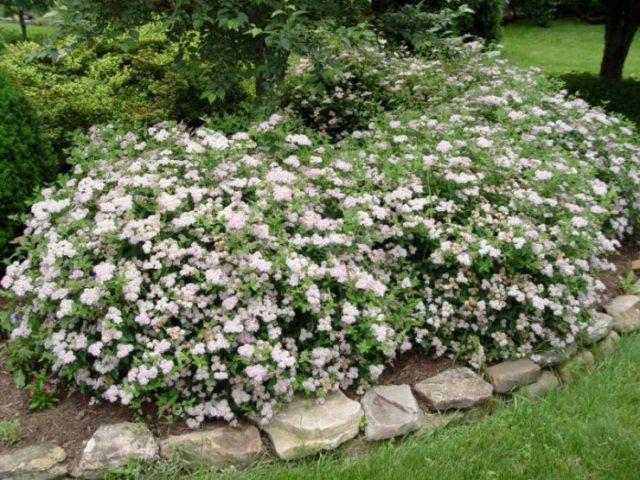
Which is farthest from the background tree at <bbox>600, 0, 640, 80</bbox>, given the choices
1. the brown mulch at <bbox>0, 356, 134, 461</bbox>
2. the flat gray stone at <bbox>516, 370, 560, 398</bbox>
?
the brown mulch at <bbox>0, 356, 134, 461</bbox>

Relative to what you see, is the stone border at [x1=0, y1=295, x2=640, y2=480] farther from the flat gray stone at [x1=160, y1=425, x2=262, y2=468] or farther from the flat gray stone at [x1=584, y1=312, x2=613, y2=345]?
the flat gray stone at [x1=584, y1=312, x2=613, y2=345]

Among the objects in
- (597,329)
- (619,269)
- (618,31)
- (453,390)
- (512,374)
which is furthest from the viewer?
(618,31)

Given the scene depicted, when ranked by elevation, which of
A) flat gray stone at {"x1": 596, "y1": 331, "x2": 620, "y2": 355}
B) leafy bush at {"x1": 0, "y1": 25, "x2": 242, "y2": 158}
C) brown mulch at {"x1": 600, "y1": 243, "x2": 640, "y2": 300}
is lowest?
brown mulch at {"x1": 600, "y1": 243, "x2": 640, "y2": 300}

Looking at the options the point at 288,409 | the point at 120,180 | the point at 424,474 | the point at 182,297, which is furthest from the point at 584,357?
the point at 120,180

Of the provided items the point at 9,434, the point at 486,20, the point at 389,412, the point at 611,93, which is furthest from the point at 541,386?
the point at 486,20

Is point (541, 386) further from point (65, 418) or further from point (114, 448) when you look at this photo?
point (65, 418)

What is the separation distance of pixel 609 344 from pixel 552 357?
0.48m

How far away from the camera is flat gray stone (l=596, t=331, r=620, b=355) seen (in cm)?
354

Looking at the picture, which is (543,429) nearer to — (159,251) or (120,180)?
(159,251)

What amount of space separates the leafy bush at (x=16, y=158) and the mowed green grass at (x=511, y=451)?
193 cm

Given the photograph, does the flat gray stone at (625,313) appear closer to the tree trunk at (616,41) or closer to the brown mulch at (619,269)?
the brown mulch at (619,269)

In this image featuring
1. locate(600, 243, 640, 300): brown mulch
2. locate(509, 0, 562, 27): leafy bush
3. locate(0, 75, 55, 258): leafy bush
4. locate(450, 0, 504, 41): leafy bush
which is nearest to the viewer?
locate(0, 75, 55, 258): leafy bush

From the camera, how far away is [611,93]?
8.07m

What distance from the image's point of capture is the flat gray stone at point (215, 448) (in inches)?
103
